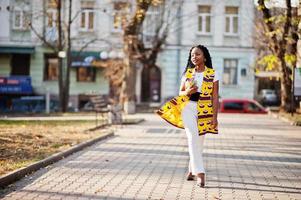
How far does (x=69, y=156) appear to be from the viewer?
1183 centimetres

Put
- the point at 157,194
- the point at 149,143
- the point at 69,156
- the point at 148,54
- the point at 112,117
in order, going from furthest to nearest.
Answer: the point at 148,54, the point at 112,117, the point at 149,143, the point at 69,156, the point at 157,194

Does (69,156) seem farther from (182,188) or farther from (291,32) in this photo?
(291,32)

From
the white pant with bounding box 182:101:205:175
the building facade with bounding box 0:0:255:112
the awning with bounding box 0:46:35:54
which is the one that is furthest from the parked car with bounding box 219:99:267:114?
the white pant with bounding box 182:101:205:175

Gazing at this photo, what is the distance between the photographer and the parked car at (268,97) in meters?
54.9

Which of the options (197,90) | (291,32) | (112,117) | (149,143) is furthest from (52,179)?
(291,32)

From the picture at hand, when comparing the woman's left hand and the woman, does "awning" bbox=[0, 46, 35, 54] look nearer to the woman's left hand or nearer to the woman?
the woman

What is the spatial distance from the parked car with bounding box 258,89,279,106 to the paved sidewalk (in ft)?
130

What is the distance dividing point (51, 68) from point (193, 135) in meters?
35.3

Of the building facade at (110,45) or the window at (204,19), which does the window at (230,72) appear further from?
the window at (204,19)

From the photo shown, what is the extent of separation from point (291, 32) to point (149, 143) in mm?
15370

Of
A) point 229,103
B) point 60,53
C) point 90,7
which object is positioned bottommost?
point 229,103

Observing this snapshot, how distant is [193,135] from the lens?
27.5ft

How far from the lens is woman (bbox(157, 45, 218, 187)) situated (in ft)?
27.5

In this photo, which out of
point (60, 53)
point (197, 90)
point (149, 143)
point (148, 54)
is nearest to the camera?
point (197, 90)
